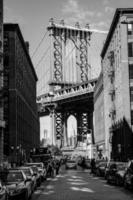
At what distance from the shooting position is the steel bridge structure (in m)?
158

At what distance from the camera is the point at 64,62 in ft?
567

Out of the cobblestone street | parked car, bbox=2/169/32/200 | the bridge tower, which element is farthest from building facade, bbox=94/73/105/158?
parked car, bbox=2/169/32/200

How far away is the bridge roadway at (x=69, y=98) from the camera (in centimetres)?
14900

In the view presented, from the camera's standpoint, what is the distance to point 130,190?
2448cm

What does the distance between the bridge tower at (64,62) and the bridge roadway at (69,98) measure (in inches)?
93.0

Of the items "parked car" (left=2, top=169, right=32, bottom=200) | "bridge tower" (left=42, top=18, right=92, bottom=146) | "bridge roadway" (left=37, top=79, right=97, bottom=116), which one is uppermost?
"bridge tower" (left=42, top=18, right=92, bottom=146)

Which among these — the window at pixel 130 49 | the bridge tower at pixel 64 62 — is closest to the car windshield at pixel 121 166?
the window at pixel 130 49

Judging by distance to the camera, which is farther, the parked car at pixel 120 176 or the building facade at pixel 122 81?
the building facade at pixel 122 81

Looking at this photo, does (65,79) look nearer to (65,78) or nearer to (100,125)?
Answer: (65,78)

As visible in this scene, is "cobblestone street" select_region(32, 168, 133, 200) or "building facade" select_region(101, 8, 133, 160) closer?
"cobblestone street" select_region(32, 168, 133, 200)

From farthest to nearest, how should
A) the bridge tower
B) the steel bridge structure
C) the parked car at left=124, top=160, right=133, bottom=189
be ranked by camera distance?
1. the bridge tower
2. the steel bridge structure
3. the parked car at left=124, top=160, right=133, bottom=189

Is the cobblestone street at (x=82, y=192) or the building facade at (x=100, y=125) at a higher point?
the building facade at (x=100, y=125)

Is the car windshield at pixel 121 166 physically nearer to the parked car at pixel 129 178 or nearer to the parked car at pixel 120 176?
the parked car at pixel 120 176

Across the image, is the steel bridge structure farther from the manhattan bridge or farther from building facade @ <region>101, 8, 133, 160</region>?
building facade @ <region>101, 8, 133, 160</region>
